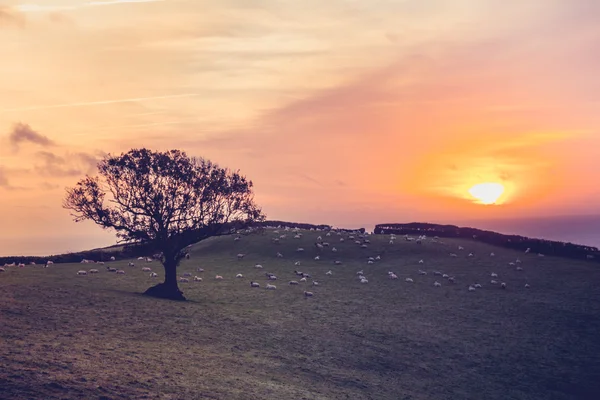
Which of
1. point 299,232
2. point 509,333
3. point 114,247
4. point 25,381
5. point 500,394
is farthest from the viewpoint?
point 114,247

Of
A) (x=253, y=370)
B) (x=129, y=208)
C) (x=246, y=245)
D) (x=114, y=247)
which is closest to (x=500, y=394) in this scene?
(x=253, y=370)

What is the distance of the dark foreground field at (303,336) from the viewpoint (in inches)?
977

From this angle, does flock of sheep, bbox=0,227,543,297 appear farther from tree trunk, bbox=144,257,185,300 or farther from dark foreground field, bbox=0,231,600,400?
tree trunk, bbox=144,257,185,300

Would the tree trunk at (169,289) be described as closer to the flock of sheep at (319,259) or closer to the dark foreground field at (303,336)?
the dark foreground field at (303,336)

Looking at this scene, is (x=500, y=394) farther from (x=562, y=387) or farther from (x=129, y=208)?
(x=129, y=208)

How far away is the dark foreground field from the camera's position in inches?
977

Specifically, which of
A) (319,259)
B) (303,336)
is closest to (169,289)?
(303,336)

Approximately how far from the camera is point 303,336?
123 feet

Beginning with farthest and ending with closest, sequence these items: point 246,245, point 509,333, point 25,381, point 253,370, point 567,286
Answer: point 246,245 < point 567,286 < point 509,333 < point 253,370 < point 25,381

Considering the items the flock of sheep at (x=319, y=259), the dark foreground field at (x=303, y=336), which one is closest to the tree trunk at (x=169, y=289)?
the dark foreground field at (x=303, y=336)

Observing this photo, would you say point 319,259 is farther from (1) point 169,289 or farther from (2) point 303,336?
(2) point 303,336

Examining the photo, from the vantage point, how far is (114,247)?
90.4m

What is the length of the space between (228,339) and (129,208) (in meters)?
17.9

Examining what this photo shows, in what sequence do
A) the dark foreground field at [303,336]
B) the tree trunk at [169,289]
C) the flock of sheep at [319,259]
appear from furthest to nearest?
the flock of sheep at [319,259] → the tree trunk at [169,289] → the dark foreground field at [303,336]
